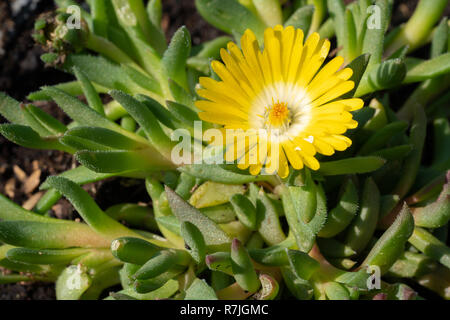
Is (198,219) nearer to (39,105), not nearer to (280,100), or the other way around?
(280,100)

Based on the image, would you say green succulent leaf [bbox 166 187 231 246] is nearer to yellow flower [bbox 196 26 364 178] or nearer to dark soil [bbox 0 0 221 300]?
yellow flower [bbox 196 26 364 178]

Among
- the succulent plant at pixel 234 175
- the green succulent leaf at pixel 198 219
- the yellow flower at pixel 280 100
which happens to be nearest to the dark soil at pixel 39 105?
the succulent plant at pixel 234 175

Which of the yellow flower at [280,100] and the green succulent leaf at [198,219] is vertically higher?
the yellow flower at [280,100]

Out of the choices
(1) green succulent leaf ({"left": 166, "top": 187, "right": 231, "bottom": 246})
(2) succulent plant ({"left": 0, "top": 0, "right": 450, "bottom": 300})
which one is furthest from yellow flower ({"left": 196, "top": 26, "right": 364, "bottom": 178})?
(1) green succulent leaf ({"left": 166, "top": 187, "right": 231, "bottom": 246})

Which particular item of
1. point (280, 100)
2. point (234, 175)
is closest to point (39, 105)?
point (234, 175)

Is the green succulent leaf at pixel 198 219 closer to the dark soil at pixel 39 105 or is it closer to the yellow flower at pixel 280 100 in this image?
the yellow flower at pixel 280 100

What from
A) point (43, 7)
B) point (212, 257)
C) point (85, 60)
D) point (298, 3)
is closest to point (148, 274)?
point (212, 257)

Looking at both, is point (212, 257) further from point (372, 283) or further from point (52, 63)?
point (52, 63)
